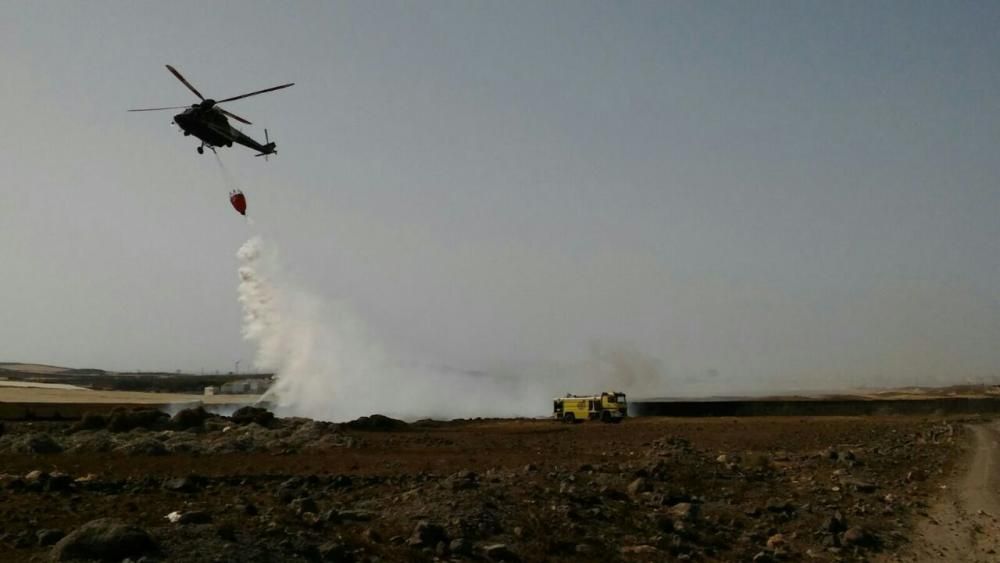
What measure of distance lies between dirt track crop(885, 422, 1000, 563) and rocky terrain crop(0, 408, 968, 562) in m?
0.56

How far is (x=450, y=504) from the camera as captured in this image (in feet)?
63.3

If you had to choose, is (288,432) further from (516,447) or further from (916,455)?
(916,455)

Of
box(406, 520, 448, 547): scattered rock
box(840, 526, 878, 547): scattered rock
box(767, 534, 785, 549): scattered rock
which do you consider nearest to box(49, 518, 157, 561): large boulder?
box(406, 520, 448, 547): scattered rock

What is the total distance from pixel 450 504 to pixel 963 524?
48.8ft

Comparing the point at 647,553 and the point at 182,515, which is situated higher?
the point at 182,515

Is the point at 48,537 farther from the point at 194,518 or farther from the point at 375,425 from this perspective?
the point at 375,425

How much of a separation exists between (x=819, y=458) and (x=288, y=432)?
30412mm

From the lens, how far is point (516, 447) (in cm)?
4347

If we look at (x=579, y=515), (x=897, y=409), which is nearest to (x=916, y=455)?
(x=579, y=515)

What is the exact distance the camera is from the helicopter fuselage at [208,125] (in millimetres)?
49125

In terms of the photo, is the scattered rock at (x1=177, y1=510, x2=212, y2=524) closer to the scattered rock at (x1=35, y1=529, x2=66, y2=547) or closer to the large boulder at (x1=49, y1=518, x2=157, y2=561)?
the scattered rock at (x1=35, y1=529, x2=66, y2=547)

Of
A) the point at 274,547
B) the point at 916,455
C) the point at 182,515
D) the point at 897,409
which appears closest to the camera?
the point at 274,547

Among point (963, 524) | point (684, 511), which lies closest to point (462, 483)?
point (684, 511)

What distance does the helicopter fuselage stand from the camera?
49.1 meters
